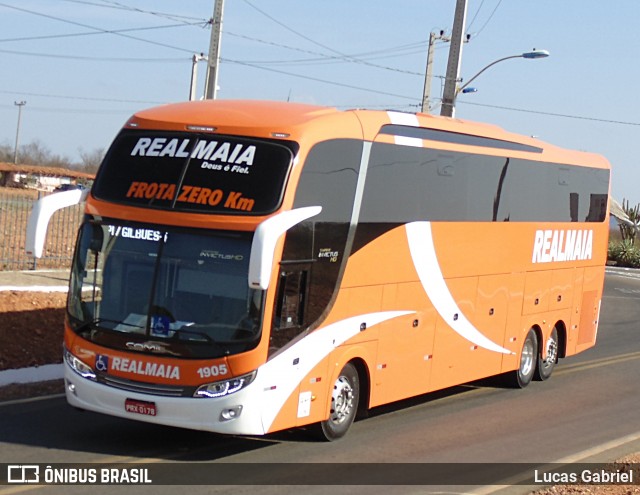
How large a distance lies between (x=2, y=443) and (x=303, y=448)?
3.23 m

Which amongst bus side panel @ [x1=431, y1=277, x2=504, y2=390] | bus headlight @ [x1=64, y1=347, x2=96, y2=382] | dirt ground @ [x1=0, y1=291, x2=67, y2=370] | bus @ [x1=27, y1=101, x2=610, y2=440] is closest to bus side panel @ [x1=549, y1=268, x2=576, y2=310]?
bus side panel @ [x1=431, y1=277, x2=504, y2=390]

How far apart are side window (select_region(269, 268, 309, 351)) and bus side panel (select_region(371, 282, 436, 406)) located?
1923 mm

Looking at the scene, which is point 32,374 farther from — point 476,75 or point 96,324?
point 476,75

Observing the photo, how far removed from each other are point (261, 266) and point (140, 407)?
2.13 metres

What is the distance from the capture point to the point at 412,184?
44.6ft

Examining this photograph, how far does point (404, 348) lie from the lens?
1366 centimetres

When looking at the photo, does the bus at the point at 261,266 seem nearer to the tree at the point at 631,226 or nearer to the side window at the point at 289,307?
the side window at the point at 289,307

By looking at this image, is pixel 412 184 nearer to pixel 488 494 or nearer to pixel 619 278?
pixel 488 494

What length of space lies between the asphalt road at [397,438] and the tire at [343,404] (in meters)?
0.16

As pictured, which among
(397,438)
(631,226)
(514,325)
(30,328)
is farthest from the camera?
(631,226)

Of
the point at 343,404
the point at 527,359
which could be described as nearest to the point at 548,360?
the point at 527,359

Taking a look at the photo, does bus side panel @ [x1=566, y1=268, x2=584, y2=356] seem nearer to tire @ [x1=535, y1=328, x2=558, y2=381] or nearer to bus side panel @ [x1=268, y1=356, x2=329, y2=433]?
tire @ [x1=535, y1=328, x2=558, y2=381]

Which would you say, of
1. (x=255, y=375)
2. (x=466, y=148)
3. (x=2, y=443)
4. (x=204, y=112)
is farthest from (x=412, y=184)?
(x=2, y=443)

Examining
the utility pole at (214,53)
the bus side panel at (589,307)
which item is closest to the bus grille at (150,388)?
the bus side panel at (589,307)
